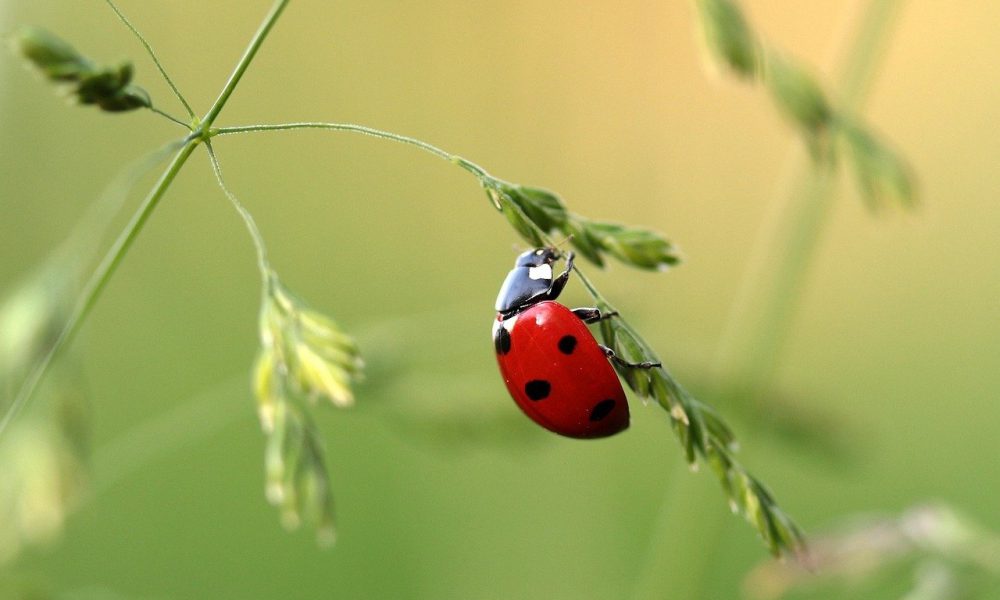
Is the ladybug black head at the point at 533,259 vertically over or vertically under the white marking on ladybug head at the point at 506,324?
over

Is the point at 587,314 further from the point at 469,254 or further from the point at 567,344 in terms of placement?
the point at 469,254

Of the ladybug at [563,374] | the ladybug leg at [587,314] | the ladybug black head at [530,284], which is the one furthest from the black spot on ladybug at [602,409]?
the ladybug black head at [530,284]

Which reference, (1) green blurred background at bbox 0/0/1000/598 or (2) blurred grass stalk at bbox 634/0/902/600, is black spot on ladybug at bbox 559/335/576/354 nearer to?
(2) blurred grass stalk at bbox 634/0/902/600

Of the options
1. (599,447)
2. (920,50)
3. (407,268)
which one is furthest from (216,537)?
(920,50)

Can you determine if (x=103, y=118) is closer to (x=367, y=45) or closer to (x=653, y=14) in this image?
(x=367, y=45)

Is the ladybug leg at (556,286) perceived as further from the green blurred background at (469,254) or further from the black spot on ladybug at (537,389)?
the green blurred background at (469,254)

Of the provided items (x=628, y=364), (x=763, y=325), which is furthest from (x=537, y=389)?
(x=763, y=325)

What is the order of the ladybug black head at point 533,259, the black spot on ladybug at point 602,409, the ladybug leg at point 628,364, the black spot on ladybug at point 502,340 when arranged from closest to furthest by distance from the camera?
1. the ladybug leg at point 628,364
2. the black spot on ladybug at point 602,409
3. the black spot on ladybug at point 502,340
4. the ladybug black head at point 533,259
